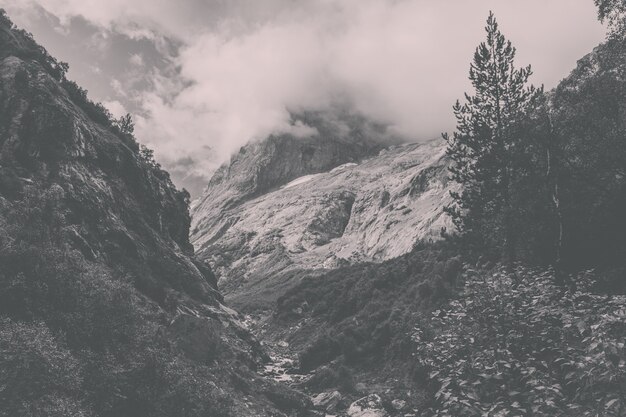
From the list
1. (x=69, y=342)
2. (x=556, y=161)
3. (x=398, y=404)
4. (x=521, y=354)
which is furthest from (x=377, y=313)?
(x=521, y=354)

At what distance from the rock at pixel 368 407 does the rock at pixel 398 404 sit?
2.24 feet

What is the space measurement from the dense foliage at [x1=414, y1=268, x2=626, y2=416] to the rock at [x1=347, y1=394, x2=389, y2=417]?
1806 centimetres

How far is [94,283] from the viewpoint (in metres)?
20.4

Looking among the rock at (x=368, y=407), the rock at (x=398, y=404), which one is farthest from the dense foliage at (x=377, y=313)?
the rock at (x=368, y=407)

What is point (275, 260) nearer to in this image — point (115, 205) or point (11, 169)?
point (115, 205)

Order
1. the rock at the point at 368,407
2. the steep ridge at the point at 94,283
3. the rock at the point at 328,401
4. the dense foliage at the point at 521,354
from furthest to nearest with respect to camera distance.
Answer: the rock at the point at 328,401, the rock at the point at 368,407, the steep ridge at the point at 94,283, the dense foliage at the point at 521,354

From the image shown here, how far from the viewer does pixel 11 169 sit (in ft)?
111

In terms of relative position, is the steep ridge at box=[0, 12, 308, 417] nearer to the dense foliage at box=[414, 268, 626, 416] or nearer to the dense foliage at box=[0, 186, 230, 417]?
the dense foliage at box=[0, 186, 230, 417]

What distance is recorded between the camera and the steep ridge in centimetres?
1563

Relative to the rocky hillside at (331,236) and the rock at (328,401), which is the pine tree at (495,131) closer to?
the rock at (328,401)

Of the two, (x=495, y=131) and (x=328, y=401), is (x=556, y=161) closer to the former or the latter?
(x=495, y=131)

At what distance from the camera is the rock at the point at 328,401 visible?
29172mm

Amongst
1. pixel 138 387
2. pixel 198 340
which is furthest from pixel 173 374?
pixel 198 340

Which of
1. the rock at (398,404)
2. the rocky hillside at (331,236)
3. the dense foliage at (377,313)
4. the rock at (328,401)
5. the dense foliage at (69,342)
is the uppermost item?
the rocky hillside at (331,236)
